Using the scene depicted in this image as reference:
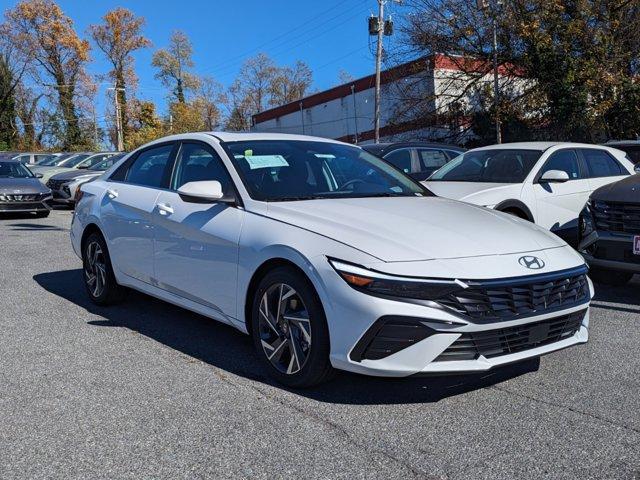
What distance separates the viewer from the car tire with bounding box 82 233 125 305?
579cm

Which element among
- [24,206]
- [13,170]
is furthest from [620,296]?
[13,170]

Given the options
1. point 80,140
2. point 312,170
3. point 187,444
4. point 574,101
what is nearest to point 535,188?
point 312,170

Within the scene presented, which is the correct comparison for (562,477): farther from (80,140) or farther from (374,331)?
(80,140)

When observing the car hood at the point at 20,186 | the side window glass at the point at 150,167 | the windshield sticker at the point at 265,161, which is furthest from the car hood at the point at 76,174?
the windshield sticker at the point at 265,161

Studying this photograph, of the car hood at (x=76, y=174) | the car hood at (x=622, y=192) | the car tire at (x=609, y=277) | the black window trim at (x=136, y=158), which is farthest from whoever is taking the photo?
the car hood at (x=76, y=174)

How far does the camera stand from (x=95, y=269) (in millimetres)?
5988

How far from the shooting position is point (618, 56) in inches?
915

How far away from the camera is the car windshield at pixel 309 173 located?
4.44 m

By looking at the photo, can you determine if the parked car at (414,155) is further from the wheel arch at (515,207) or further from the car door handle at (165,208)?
the car door handle at (165,208)

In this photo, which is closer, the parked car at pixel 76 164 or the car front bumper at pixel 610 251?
the car front bumper at pixel 610 251

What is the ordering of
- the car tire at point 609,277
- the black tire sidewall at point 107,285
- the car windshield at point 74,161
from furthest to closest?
the car windshield at point 74,161, the car tire at point 609,277, the black tire sidewall at point 107,285

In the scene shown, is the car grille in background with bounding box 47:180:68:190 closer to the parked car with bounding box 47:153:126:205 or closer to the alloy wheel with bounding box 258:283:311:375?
the parked car with bounding box 47:153:126:205

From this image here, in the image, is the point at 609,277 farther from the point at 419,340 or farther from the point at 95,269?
the point at 95,269

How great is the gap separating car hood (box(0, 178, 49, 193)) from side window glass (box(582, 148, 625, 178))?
1183cm
